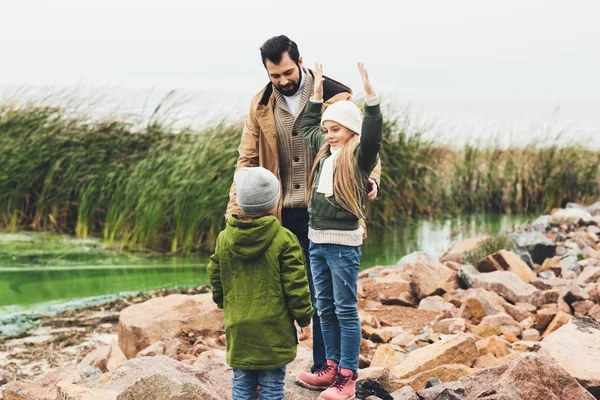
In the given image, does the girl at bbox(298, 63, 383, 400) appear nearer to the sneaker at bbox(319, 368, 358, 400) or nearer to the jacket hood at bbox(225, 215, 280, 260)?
the sneaker at bbox(319, 368, 358, 400)

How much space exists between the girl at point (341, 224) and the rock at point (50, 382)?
1190 mm

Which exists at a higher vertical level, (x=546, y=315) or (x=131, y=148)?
(x=131, y=148)

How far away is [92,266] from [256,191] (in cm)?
489

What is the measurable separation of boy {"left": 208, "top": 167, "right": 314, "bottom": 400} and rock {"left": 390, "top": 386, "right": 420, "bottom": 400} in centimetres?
49

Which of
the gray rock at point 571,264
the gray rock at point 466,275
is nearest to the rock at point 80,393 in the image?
the gray rock at point 466,275

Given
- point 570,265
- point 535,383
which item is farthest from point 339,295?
point 570,265

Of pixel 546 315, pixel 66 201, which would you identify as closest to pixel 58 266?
pixel 66 201

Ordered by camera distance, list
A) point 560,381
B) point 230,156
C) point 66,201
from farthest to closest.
→ 1. point 66,201
2. point 230,156
3. point 560,381

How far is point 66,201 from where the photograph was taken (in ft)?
27.6

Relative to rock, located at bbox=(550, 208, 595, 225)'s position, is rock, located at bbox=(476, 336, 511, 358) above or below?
above

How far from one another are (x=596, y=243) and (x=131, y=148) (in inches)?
185

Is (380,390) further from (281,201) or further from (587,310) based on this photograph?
(587,310)

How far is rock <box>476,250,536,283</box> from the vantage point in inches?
225

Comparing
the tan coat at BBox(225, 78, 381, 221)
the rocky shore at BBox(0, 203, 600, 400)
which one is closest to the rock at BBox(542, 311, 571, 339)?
the rocky shore at BBox(0, 203, 600, 400)
